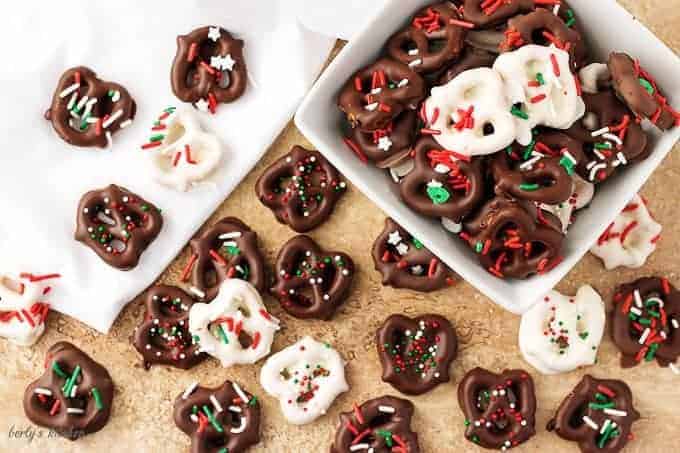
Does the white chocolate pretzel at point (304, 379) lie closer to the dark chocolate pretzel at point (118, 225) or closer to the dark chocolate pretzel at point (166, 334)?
the dark chocolate pretzel at point (166, 334)

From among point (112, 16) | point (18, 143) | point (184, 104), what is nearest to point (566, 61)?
point (184, 104)

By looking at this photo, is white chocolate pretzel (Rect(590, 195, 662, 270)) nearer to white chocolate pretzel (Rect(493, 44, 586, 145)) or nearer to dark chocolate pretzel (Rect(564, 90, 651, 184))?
dark chocolate pretzel (Rect(564, 90, 651, 184))

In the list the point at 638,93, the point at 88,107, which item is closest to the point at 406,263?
the point at 638,93

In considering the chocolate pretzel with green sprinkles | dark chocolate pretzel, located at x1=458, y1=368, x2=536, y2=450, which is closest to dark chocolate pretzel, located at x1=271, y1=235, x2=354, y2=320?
dark chocolate pretzel, located at x1=458, y1=368, x2=536, y2=450

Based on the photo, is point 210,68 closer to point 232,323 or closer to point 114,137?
point 114,137

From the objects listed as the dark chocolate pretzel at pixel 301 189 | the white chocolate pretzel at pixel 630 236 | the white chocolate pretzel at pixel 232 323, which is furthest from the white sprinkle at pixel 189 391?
the white chocolate pretzel at pixel 630 236

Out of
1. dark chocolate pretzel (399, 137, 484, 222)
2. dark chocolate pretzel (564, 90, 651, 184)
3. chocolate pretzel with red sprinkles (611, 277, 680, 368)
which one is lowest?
chocolate pretzel with red sprinkles (611, 277, 680, 368)

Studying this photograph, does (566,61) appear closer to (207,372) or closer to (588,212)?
(588,212)
